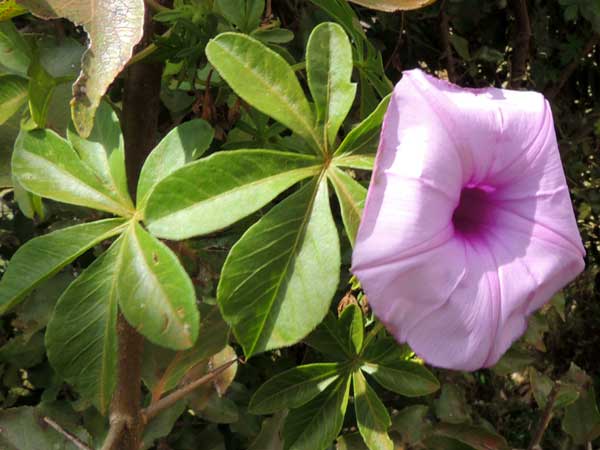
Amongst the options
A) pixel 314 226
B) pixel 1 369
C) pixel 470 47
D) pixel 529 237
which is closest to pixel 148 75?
pixel 314 226

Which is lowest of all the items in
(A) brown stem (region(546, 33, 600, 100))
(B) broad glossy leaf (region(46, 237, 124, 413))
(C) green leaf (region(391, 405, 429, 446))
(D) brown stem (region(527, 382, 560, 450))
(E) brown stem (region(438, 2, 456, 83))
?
(D) brown stem (region(527, 382, 560, 450))

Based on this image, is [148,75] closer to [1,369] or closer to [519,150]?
[519,150]

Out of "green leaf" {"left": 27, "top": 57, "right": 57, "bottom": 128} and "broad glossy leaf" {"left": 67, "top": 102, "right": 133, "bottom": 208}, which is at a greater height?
"green leaf" {"left": 27, "top": 57, "right": 57, "bottom": 128}

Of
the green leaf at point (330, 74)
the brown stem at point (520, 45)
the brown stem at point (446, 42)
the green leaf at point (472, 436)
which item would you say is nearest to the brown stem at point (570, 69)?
the brown stem at point (520, 45)

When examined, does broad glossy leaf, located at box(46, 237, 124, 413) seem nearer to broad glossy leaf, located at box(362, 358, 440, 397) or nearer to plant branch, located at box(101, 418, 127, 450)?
plant branch, located at box(101, 418, 127, 450)

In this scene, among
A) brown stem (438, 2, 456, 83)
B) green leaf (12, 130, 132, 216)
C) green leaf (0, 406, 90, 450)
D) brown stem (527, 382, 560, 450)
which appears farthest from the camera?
brown stem (438, 2, 456, 83)

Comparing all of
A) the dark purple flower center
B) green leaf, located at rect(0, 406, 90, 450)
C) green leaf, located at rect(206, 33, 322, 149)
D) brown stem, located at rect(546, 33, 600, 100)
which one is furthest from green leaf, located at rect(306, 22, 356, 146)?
brown stem, located at rect(546, 33, 600, 100)
